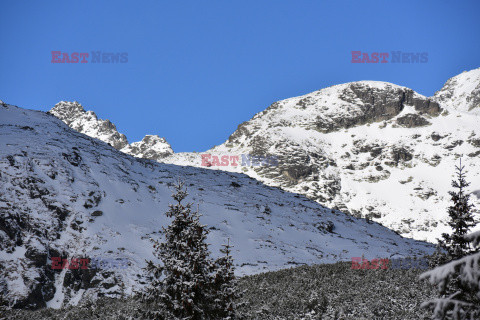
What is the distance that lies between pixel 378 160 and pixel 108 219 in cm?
14671

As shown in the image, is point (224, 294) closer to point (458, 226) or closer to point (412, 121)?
point (458, 226)

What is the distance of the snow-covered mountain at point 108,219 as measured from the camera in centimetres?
2853

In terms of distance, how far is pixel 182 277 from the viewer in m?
11.2

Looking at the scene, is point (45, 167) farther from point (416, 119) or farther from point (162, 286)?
point (416, 119)

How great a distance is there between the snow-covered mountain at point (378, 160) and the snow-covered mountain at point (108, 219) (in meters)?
72.2

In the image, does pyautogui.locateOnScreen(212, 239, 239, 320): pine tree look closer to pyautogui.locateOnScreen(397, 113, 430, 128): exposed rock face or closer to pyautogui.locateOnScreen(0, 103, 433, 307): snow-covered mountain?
pyautogui.locateOnScreen(0, 103, 433, 307): snow-covered mountain

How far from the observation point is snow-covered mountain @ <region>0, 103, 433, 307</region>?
28.5 meters

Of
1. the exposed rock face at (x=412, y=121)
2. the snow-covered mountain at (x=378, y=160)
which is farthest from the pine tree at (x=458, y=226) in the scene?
the exposed rock face at (x=412, y=121)

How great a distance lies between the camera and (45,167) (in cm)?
4003

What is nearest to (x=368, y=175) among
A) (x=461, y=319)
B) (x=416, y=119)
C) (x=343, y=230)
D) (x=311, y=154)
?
(x=311, y=154)

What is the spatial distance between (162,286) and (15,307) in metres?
18.8
